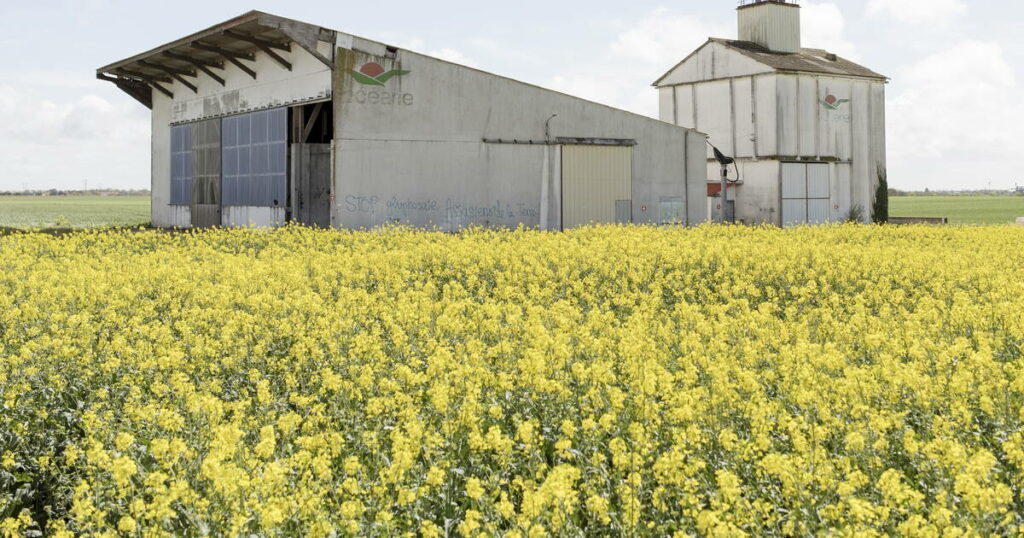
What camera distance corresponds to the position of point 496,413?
21.6 ft

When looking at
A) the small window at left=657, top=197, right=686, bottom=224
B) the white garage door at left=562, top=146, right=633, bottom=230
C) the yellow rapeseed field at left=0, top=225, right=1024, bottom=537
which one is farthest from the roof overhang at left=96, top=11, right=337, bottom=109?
the yellow rapeseed field at left=0, top=225, right=1024, bottom=537

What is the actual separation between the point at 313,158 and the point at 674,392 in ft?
82.1

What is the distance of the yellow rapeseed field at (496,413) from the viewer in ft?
17.0

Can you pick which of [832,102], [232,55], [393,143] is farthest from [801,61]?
[232,55]

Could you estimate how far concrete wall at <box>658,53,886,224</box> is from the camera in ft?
128

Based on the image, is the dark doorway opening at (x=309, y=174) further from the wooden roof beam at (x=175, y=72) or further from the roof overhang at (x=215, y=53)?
the wooden roof beam at (x=175, y=72)

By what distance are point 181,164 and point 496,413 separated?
32.9m

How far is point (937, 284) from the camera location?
1365 cm

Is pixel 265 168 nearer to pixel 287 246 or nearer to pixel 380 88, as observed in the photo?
pixel 380 88

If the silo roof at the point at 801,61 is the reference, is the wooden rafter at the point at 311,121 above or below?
below

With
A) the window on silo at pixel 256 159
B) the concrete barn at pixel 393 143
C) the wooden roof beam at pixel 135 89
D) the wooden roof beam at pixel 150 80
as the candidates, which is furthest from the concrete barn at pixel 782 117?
the wooden roof beam at pixel 135 89

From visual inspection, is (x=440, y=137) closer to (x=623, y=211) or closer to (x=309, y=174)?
(x=309, y=174)

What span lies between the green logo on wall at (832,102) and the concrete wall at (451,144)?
1174cm

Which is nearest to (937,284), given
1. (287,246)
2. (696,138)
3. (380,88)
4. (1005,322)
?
(1005,322)
